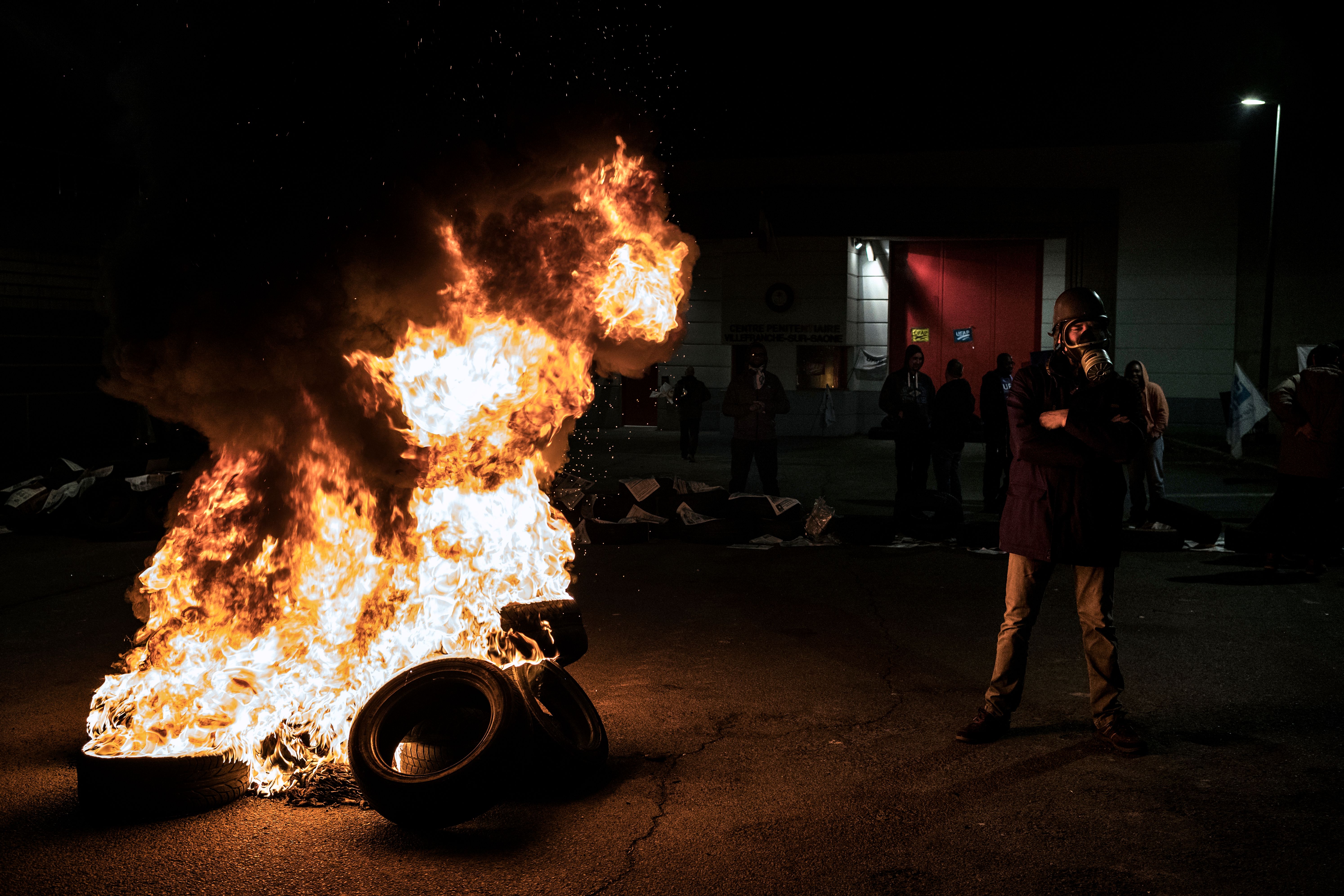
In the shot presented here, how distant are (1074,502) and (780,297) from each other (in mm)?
21649

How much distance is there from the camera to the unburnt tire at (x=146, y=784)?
13.9 feet

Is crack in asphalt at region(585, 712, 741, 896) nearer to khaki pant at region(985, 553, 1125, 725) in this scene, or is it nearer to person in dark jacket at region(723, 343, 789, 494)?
khaki pant at region(985, 553, 1125, 725)

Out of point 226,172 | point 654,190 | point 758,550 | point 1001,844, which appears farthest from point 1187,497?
point 226,172

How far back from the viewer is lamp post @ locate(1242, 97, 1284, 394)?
20.5m

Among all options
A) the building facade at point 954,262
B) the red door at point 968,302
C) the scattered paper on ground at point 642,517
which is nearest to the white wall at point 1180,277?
the building facade at point 954,262

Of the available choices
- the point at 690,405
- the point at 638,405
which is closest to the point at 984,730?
the point at 690,405

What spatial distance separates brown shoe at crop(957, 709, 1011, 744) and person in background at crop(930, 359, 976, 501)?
24.0ft

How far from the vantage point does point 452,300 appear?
563cm

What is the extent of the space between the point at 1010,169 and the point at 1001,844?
24142 mm

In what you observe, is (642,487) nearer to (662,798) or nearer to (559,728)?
(559,728)

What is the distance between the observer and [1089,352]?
16.6ft

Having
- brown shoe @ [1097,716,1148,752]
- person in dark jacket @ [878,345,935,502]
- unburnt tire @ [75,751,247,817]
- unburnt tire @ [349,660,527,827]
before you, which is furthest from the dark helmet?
person in dark jacket @ [878,345,935,502]

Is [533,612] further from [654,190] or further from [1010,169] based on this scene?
[1010,169]

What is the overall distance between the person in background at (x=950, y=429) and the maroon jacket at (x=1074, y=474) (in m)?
7.25
